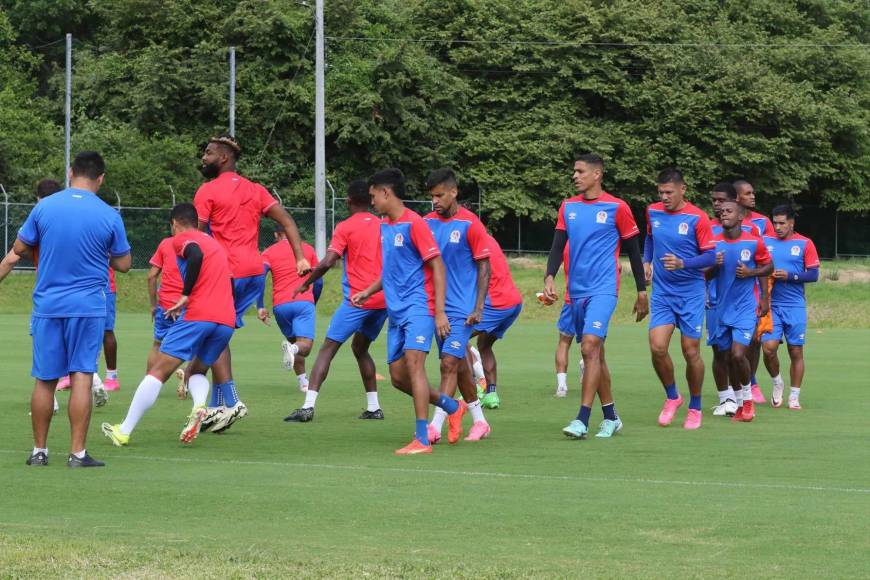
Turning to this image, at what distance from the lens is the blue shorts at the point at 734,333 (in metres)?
14.6

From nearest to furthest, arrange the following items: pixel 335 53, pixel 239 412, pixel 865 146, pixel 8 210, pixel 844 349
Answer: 1. pixel 239 412
2. pixel 844 349
3. pixel 8 210
4. pixel 335 53
5. pixel 865 146

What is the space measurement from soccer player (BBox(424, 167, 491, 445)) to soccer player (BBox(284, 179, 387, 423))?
58.0 inches

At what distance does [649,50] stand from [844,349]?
1246 inches

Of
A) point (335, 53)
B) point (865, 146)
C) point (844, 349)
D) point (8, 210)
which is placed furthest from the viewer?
point (865, 146)

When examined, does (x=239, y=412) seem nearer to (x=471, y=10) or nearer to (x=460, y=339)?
(x=460, y=339)

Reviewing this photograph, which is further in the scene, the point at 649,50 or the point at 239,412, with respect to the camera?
the point at 649,50

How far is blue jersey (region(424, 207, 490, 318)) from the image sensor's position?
479 inches

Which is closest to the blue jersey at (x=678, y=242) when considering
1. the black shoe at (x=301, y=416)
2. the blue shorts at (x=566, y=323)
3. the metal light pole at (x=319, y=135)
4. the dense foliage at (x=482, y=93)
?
the blue shorts at (x=566, y=323)

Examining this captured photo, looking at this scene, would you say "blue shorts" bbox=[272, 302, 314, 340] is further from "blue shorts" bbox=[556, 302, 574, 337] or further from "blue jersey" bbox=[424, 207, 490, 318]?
"blue jersey" bbox=[424, 207, 490, 318]

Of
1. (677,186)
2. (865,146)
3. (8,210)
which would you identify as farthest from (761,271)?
(865,146)

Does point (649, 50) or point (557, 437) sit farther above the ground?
point (649, 50)

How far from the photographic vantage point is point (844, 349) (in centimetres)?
2652

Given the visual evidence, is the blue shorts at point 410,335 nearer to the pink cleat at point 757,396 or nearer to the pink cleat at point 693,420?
the pink cleat at point 693,420

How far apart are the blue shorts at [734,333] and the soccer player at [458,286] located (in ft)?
11.1
